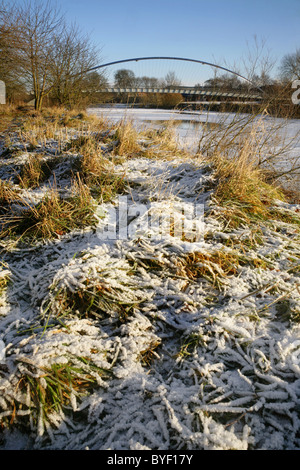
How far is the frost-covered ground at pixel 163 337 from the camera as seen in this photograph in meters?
1.08

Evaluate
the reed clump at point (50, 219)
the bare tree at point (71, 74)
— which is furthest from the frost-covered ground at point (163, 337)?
the bare tree at point (71, 74)

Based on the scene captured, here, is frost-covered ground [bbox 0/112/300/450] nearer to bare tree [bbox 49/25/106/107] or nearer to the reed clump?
the reed clump

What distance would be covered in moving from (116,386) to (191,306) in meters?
0.69

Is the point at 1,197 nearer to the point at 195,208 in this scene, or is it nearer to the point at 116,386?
the point at 195,208

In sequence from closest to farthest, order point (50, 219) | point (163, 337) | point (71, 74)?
1. point (163, 337)
2. point (50, 219)
3. point (71, 74)

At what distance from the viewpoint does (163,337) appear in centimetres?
152

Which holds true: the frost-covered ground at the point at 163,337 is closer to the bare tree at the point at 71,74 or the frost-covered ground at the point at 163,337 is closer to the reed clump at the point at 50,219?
the reed clump at the point at 50,219

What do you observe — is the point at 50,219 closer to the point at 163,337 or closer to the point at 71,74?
the point at 163,337

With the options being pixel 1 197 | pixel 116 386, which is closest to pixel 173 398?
pixel 116 386

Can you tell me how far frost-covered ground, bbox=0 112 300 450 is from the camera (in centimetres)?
108

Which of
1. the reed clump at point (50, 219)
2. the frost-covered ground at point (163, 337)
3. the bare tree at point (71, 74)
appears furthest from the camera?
the bare tree at point (71, 74)

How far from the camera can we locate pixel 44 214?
2.33 metres

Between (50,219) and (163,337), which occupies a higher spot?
(50,219)

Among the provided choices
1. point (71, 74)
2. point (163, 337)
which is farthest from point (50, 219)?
point (71, 74)
